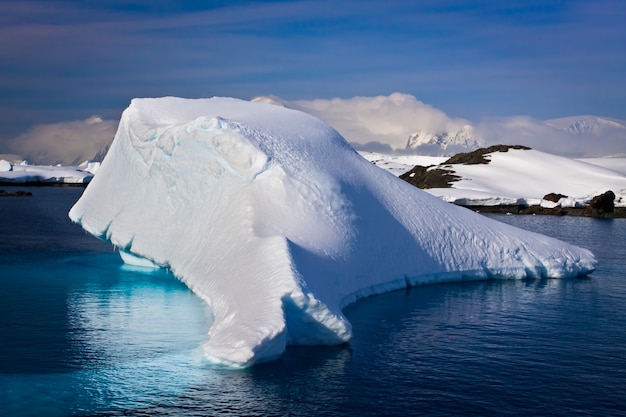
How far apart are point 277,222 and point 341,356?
5.80 metres

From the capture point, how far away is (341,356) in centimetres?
1499

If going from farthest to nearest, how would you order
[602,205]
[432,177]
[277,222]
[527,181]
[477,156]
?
[477,156], [432,177], [527,181], [602,205], [277,222]

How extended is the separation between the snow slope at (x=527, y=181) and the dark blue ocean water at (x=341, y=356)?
46.9m

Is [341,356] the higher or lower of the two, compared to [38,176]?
lower

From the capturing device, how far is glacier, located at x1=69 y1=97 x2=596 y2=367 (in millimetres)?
16812

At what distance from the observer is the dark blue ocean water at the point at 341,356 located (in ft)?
40.0

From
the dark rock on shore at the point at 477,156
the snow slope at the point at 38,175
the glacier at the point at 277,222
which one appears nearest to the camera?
the glacier at the point at 277,222

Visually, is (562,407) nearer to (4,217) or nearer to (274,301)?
(274,301)

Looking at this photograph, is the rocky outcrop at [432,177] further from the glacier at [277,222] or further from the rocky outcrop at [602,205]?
the glacier at [277,222]

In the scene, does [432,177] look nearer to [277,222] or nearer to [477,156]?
[477,156]

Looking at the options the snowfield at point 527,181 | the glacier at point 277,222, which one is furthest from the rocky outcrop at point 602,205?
the glacier at point 277,222

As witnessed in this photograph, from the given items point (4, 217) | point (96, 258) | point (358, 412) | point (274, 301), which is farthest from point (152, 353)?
point (4, 217)

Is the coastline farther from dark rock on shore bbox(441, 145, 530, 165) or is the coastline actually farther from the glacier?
the glacier

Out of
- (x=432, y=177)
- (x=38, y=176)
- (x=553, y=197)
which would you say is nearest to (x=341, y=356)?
(x=553, y=197)
